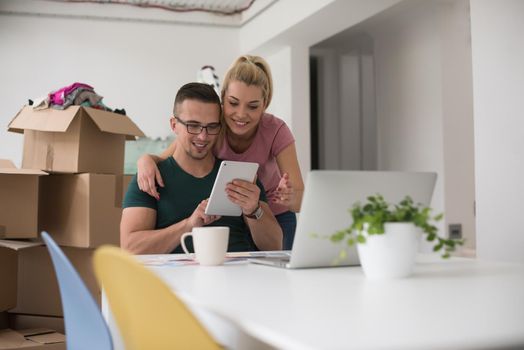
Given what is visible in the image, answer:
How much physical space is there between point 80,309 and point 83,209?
2165mm

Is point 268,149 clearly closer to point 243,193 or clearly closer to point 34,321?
point 243,193

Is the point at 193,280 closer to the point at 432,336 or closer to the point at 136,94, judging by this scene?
the point at 432,336

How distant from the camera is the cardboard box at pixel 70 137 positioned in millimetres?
3199

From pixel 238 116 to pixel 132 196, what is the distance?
20.7 inches

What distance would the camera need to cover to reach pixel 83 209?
3.16 m

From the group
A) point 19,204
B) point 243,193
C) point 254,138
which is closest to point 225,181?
point 243,193

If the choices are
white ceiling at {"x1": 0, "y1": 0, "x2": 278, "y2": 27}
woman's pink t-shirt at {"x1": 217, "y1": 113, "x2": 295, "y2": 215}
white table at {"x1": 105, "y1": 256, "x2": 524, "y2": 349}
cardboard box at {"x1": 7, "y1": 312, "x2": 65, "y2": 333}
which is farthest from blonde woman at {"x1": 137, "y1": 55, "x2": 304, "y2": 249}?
white ceiling at {"x1": 0, "y1": 0, "x2": 278, "y2": 27}

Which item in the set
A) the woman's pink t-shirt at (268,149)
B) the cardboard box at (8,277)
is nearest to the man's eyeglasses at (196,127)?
the woman's pink t-shirt at (268,149)

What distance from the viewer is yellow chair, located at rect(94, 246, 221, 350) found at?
0.84 metres

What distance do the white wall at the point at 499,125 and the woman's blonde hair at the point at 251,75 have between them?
1227 millimetres

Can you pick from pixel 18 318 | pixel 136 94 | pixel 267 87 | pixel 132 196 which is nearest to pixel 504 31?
pixel 267 87

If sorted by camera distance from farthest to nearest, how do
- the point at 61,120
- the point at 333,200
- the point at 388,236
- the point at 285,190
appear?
the point at 61,120, the point at 285,190, the point at 333,200, the point at 388,236

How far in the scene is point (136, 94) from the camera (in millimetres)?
5645

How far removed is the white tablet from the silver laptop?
1.55 feet
